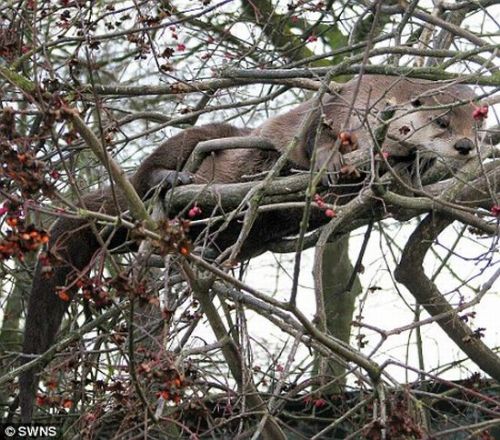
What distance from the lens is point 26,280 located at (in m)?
6.68

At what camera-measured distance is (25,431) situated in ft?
17.1

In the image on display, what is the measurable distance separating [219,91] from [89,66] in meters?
2.30

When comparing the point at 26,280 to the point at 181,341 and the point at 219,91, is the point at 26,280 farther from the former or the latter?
the point at 181,341

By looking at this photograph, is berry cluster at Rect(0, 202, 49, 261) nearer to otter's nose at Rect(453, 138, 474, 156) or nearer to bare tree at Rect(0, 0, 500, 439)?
bare tree at Rect(0, 0, 500, 439)

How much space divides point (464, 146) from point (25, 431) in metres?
2.74

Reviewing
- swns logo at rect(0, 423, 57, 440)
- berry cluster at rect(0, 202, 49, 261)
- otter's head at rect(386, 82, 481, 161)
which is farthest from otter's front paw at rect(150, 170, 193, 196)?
Result: berry cluster at rect(0, 202, 49, 261)

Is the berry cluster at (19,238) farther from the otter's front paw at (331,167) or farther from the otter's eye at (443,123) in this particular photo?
the otter's eye at (443,123)

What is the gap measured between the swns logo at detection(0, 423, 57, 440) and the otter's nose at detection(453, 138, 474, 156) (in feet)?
8.73

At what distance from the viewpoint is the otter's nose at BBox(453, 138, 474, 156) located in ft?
19.3

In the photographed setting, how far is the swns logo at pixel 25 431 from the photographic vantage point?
5293 mm

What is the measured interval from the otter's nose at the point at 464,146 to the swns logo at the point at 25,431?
8.73 feet

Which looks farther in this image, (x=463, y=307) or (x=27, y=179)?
(x=463, y=307)

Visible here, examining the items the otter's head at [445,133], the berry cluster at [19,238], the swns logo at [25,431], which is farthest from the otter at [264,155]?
the berry cluster at [19,238]

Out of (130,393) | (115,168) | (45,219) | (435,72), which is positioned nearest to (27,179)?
(115,168)
